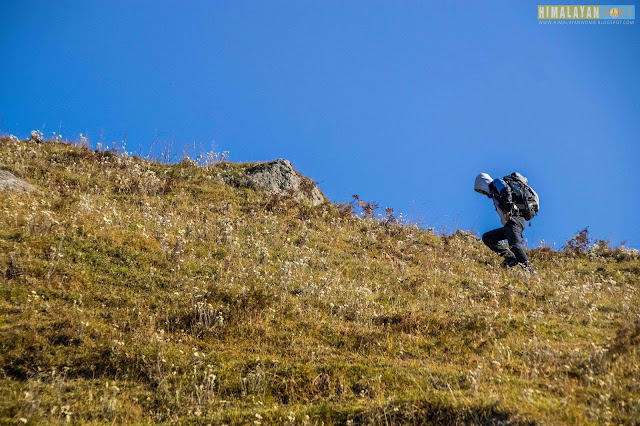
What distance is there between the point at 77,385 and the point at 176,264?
170 inches

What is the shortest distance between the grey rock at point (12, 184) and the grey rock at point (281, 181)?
27.4 feet

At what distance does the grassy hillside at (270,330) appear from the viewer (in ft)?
A: 18.9

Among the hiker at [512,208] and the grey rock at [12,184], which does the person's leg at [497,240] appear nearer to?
the hiker at [512,208]

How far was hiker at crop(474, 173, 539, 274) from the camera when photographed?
46.2 ft

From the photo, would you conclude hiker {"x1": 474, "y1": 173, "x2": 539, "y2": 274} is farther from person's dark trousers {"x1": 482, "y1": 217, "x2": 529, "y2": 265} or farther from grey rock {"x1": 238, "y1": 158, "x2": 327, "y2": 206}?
grey rock {"x1": 238, "y1": 158, "x2": 327, "y2": 206}

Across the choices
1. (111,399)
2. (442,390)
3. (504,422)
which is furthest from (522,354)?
(111,399)

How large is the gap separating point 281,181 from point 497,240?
10.0 meters

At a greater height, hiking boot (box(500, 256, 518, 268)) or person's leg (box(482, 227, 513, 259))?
person's leg (box(482, 227, 513, 259))

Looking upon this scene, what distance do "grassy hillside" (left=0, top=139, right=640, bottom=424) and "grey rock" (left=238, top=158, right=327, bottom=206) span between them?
18.8ft

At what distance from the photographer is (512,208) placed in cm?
1410

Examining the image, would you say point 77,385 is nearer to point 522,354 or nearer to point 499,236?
point 522,354

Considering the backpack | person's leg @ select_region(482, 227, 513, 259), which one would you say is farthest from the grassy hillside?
the backpack

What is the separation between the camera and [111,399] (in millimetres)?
5711

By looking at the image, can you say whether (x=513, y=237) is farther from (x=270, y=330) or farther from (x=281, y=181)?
(x=281, y=181)
